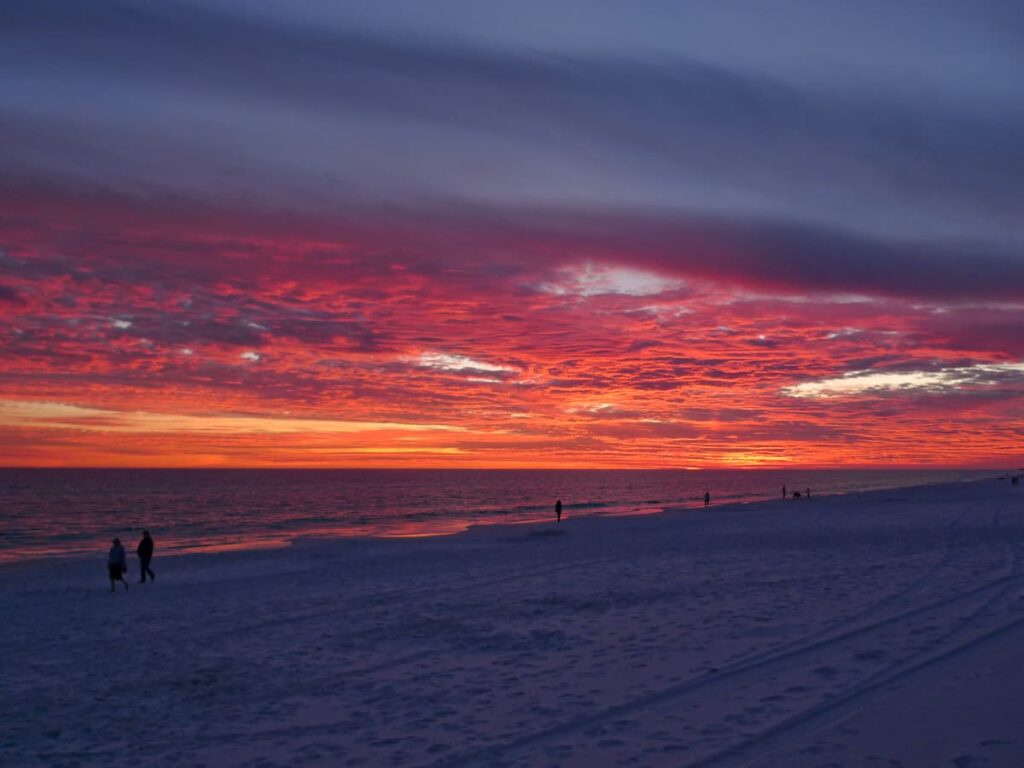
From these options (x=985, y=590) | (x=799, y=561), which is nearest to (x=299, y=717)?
(x=985, y=590)

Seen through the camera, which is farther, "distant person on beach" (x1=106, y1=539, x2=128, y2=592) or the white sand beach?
"distant person on beach" (x1=106, y1=539, x2=128, y2=592)

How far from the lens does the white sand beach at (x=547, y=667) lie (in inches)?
307

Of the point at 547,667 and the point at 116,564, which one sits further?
the point at 116,564

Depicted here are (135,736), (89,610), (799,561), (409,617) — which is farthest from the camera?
(799,561)

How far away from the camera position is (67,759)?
27.9ft

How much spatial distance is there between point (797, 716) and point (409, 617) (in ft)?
31.8

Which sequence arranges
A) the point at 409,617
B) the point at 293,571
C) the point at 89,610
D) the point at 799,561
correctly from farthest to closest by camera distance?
the point at 293,571, the point at 799,561, the point at 89,610, the point at 409,617

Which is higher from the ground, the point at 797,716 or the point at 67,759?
the point at 797,716

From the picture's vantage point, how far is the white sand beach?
779 cm

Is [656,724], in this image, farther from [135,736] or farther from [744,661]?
[135,736]

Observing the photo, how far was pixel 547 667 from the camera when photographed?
445 inches

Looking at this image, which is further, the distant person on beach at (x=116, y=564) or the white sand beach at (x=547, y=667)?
the distant person on beach at (x=116, y=564)

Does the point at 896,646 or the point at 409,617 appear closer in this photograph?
the point at 896,646

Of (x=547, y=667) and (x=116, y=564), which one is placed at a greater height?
(x=547, y=667)
